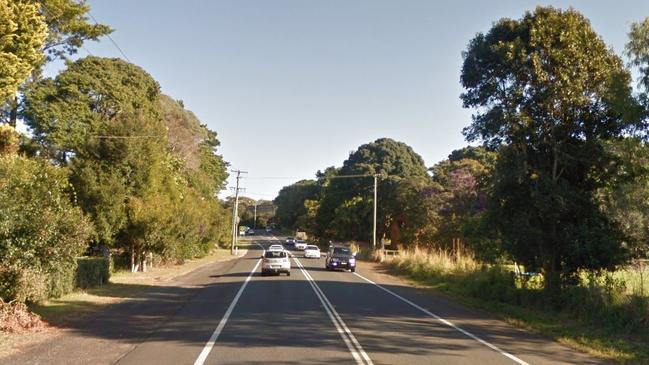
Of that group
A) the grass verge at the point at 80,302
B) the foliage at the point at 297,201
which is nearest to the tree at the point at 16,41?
the grass verge at the point at 80,302

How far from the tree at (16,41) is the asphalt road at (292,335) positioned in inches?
244

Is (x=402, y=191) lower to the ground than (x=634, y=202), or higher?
higher

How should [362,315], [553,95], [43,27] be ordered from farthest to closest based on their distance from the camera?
[553,95] < [362,315] < [43,27]

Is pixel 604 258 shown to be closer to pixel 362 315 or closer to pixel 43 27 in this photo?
→ pixel 362 315

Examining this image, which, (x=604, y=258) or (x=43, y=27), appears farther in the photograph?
(x=604, y=258)

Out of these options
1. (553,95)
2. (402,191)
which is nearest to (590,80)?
(553,95)

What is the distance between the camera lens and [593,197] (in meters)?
20.0

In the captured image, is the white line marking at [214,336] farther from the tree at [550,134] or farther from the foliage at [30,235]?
the tree at [550,134]

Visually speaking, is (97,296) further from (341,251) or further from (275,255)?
(341,251)

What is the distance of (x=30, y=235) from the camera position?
15.2 metres

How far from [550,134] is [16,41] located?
16.6m

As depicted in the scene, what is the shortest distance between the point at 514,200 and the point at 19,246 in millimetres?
15695

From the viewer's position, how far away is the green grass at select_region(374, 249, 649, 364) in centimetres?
1357

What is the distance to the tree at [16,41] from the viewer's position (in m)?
13.9
